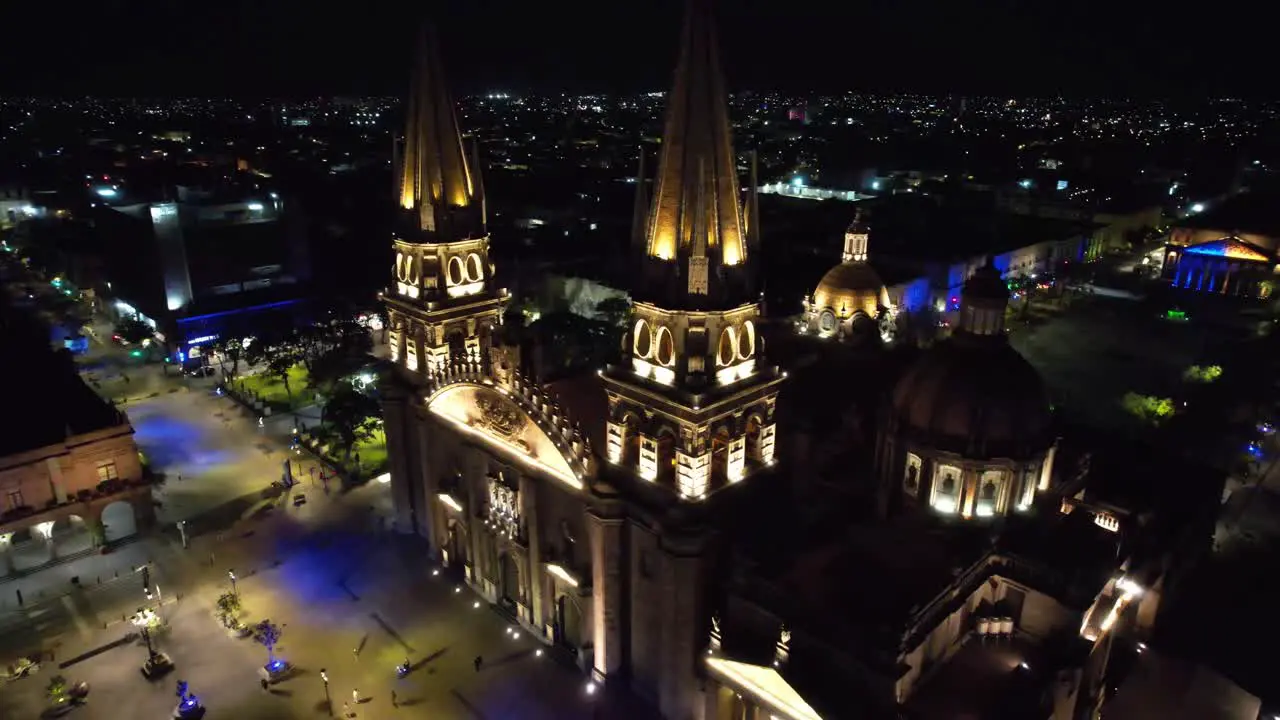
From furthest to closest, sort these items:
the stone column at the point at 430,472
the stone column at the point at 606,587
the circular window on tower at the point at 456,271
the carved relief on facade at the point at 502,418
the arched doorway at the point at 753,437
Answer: the stone column at the point at 430,472 < the circular window on tower at the point at 456,271 < the carved relief on facade at the point at 502,418 < the stone column at the point at 606,587 < the arched doorway at the point at 753,437

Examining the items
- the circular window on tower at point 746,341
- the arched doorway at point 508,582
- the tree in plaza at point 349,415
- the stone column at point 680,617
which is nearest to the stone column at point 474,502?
the arched doorway at point 508,582

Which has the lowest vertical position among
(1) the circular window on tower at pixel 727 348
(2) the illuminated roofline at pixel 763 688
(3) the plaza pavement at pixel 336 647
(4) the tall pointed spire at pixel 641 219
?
(3) the plaza pavement at pixel 336 647

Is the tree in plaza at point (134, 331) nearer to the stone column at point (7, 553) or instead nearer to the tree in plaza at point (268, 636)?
the stone column at point (7, 553)

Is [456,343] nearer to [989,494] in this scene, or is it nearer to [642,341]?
[642,341]

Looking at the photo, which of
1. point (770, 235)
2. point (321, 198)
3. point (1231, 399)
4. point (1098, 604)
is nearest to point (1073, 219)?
point (770, 235)

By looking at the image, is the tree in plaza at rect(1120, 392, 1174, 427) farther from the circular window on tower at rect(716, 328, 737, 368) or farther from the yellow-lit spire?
the yellow-lit spire

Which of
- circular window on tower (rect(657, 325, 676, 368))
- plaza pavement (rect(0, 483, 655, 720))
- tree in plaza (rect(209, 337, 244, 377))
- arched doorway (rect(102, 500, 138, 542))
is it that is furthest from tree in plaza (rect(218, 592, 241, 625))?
tree in plaza (rect(209, 337, 244, 377))

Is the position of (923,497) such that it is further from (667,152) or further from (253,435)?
(253,435)
